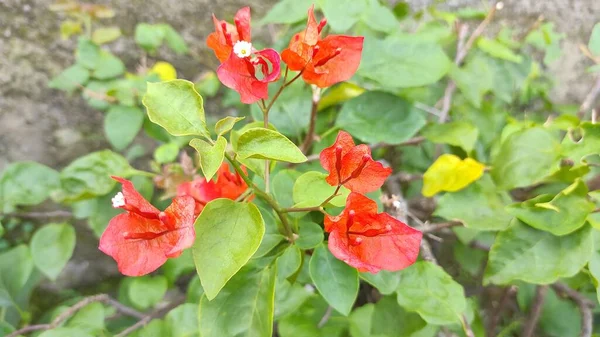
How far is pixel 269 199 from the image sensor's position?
49 centimetres

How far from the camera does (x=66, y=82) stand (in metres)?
0.87

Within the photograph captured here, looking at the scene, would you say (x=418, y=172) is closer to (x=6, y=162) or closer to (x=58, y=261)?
(x=58, y=261)

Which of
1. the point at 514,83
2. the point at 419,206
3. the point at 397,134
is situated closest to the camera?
the point at 397,134

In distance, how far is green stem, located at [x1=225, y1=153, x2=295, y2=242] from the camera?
1.52 ft

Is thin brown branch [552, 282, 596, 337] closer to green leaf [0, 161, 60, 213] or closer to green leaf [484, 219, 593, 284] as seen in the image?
green leaf [484, 219, 593, 284]

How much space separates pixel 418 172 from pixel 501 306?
0.95 feet

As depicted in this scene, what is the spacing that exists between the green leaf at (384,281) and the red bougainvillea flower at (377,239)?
117mm

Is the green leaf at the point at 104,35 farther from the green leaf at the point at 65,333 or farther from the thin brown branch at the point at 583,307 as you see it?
the thin brown branch at the point at 583,307

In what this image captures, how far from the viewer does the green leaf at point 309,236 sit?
1.73 ft

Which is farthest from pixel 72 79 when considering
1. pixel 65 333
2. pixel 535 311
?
pixel 535 311

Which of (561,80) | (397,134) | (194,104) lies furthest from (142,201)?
(561,80)

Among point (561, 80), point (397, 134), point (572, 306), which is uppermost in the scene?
point (397, 134)

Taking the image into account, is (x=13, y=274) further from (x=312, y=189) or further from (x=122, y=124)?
(x=312, y=189)

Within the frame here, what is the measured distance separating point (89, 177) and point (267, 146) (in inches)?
17.9
